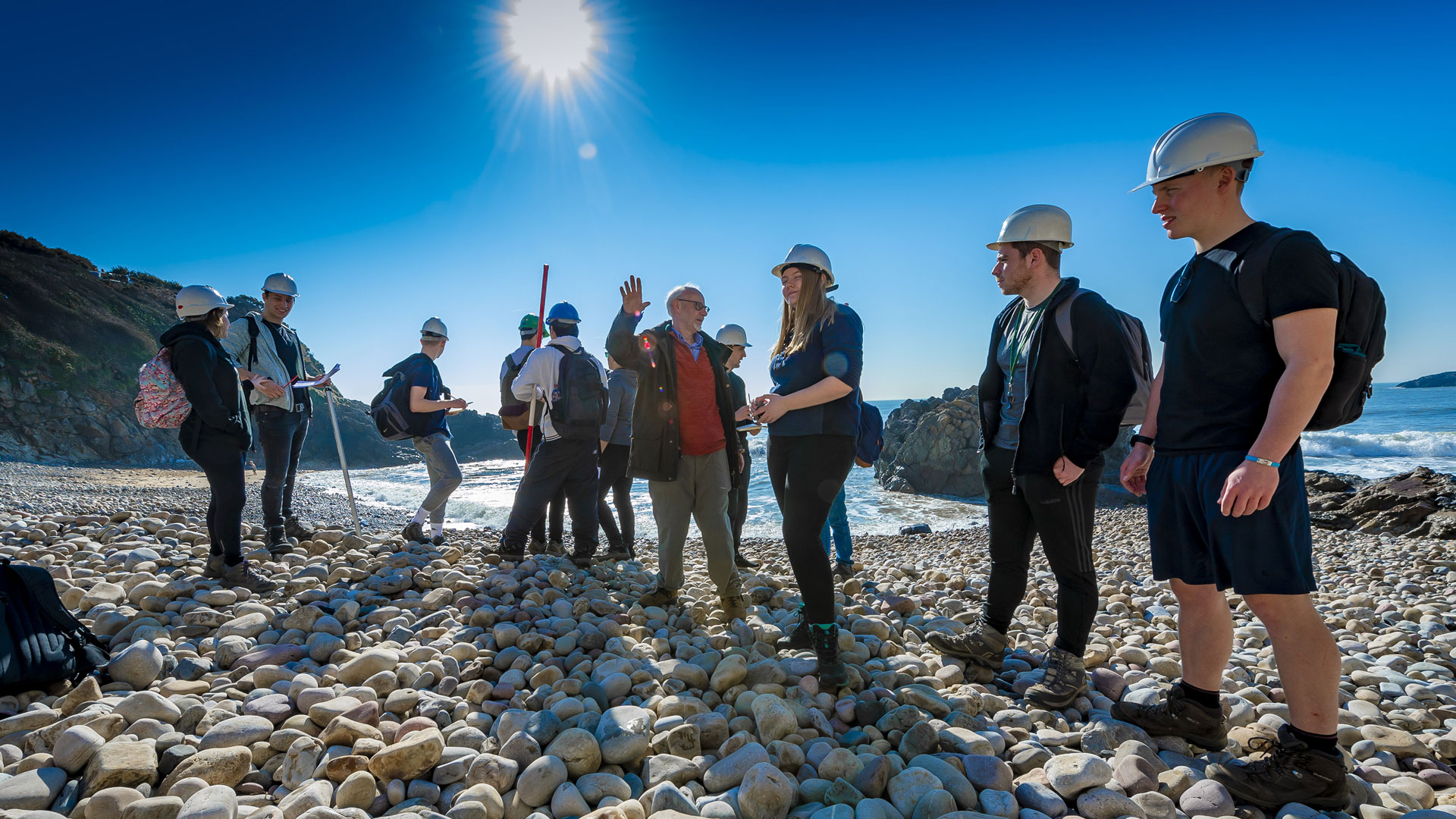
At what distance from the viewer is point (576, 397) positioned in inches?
196

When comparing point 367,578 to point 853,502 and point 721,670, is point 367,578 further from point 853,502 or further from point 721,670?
point 853,502

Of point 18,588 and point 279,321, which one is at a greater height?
point 279,321

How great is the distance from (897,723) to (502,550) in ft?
12.1

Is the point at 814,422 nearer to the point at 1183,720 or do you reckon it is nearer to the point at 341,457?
the point at 1183,720

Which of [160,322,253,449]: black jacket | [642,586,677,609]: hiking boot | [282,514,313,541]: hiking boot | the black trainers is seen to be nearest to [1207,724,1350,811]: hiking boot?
the black trainers

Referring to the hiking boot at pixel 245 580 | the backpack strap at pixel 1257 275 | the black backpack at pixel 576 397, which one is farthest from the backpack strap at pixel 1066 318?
the hiking boot at pixel 245 580

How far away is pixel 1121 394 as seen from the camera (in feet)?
8.30

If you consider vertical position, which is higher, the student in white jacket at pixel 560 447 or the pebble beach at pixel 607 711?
the student in white jacket at pixel 560 447

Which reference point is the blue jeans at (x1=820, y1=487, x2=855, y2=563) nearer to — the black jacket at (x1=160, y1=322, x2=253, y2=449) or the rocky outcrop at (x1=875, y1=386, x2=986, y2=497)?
the black jacket at (x1=160, y1=322, x2=253, y2=449)

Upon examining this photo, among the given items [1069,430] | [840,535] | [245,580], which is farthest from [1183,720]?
[245,580]

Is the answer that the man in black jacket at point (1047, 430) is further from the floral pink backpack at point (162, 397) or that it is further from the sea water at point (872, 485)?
the sea water at point (872, 485)

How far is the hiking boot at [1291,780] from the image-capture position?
1871 millimetres

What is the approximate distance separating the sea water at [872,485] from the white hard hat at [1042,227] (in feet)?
35.5

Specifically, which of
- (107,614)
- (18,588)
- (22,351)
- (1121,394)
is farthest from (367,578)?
(22,351)
